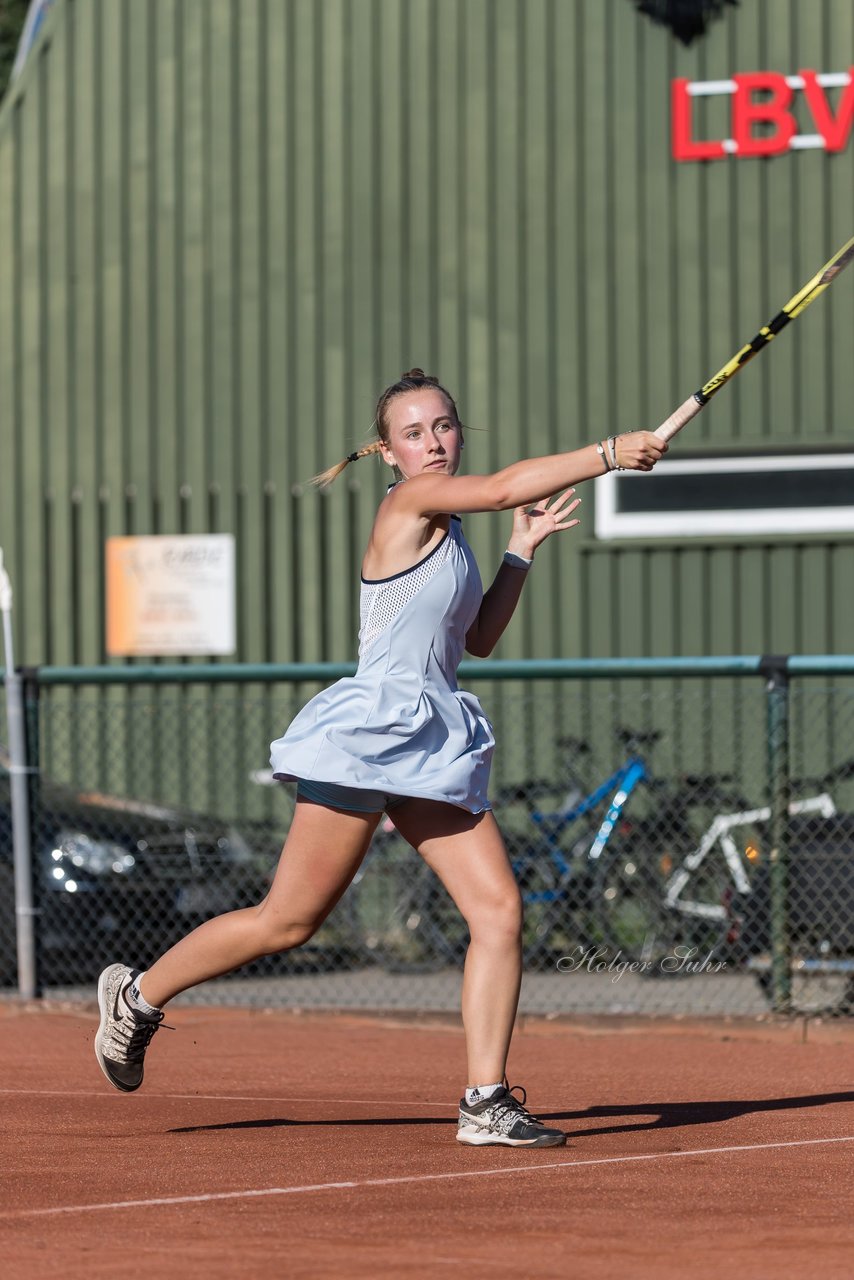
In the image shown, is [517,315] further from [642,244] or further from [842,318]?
[842,318]

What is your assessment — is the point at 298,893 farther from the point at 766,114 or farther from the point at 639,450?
the point at 766,114

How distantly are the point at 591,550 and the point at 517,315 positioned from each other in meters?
1.72

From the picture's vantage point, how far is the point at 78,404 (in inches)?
636

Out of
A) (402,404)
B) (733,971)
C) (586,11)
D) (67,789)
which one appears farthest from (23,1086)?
(586,11)

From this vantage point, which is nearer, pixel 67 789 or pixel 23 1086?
pixel 23 1086

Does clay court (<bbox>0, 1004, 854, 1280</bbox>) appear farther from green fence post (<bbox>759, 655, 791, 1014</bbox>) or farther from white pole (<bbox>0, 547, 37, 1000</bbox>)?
white pole (<bbox>0, 547, 37, 1000</bbox>)

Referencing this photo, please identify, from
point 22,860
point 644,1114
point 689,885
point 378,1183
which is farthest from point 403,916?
point 378,1183

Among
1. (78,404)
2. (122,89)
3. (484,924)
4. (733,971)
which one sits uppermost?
(122,89)

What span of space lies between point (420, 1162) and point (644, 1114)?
1364 mm

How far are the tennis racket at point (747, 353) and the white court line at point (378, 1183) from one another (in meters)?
1.93

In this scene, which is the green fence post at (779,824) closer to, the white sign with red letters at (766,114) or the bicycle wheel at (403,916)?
the bicycle wheel at (403,916)
